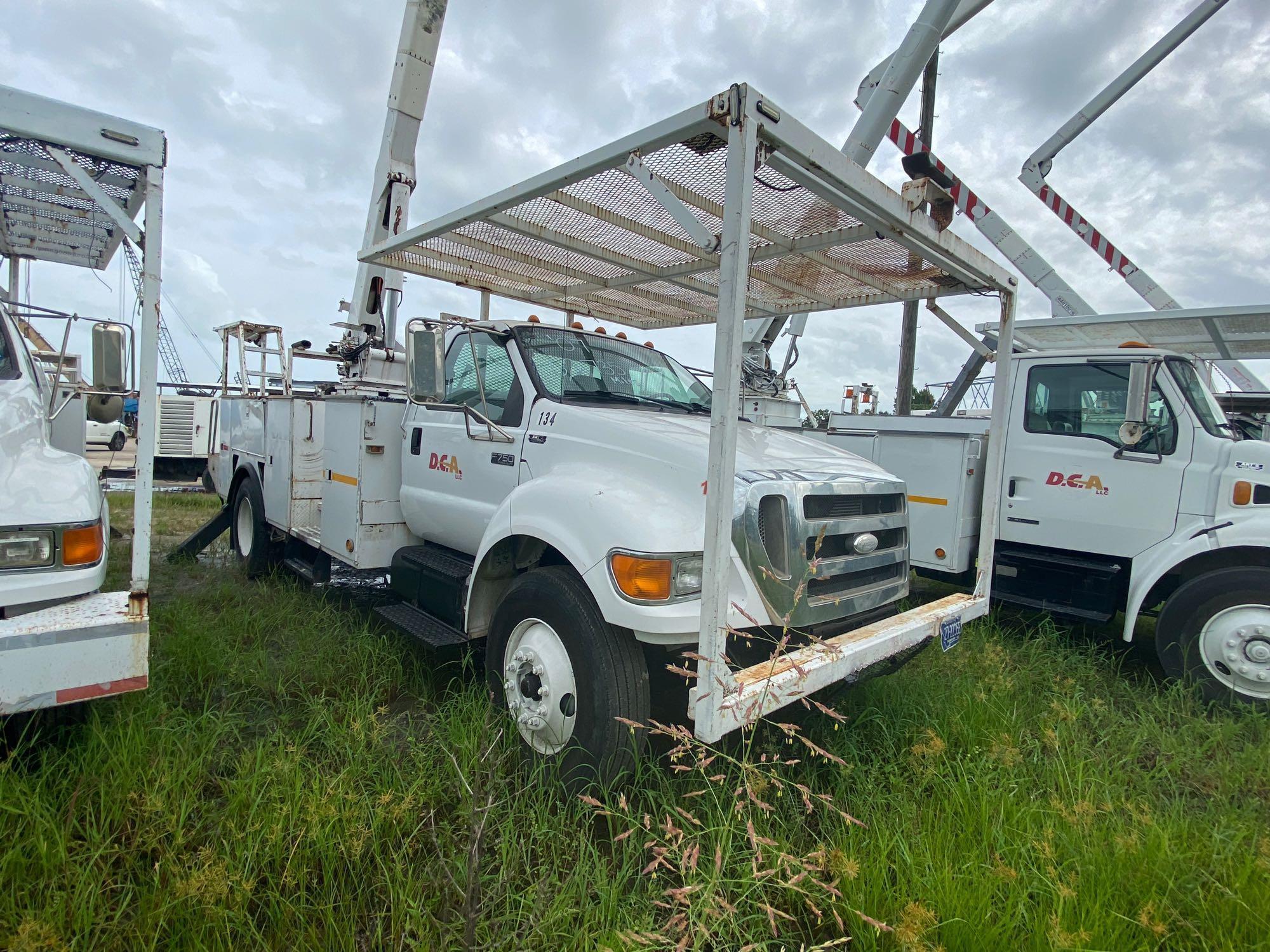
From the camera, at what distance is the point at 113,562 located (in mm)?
5836

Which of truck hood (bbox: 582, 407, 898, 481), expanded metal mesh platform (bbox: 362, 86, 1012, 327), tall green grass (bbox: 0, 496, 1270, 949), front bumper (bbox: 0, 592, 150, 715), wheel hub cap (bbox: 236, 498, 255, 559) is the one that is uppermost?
expanded metal mesh platform (bbox: 362, 86, 1012, 327)

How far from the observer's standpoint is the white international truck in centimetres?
222

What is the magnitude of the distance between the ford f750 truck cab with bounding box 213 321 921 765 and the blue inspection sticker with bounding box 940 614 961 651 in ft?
0.79

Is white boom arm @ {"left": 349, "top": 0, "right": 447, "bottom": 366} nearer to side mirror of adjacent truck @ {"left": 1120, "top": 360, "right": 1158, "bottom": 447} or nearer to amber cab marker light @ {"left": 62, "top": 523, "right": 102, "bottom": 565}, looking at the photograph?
amber cab marker light @ {"left": 62, "top": 523, "right": 102, "bottom": 565}

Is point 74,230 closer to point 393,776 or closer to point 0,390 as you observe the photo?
point 0,390

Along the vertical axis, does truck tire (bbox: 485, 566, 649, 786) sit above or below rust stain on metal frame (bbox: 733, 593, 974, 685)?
below

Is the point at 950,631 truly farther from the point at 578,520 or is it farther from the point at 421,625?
the point at 421,625

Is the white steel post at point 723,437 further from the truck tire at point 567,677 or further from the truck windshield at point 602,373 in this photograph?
the truck windshield at point 602,373

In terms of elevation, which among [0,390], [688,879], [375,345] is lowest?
[688,879]

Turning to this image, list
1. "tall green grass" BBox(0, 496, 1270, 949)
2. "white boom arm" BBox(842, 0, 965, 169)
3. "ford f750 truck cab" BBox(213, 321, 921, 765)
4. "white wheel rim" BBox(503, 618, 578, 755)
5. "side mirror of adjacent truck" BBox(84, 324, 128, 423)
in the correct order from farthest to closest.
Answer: "white boom arm" BBox(842, 0, 965, 169), "side mirror of adjacent truck" BBox(84, 324, 128, 423), "white wheel rim" BBox(503, 618, 578, 755), "ford f750 truck cab" BBox(213, 321, 921, 765), "tall green grass" BBox(0, 496, 1270, 949)

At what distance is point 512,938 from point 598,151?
2.58 m

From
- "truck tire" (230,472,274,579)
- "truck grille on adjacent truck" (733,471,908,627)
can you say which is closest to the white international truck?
"truck grille on adjacent truck" (733,471,908,627)

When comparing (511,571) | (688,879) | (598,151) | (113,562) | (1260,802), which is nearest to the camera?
(688,879)

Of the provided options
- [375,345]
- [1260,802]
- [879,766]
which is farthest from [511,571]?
[1260,802]
